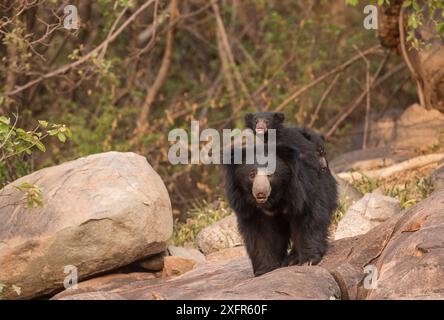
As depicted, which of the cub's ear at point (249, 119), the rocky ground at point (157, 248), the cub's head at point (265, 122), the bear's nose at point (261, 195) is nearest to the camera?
the rocky ground at point (157, 248)

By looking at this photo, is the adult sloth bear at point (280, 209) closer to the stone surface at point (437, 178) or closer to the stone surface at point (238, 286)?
the stone surface at point (238, 286)

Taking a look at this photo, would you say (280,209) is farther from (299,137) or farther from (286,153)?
(299,137)

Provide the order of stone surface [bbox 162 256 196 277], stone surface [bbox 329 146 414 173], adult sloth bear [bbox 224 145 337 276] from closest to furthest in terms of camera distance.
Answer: adult sloth bear [bbox 224 145 337 276], stone surface [bbox 162 256 196 277], stone surface [bbox 329 146 414 173]

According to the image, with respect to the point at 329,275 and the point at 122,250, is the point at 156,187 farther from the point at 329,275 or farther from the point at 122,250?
the point at 329,275

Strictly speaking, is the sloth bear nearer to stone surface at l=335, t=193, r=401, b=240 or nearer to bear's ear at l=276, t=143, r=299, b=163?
bear's ear at l=276, t=143, r=299, b=163

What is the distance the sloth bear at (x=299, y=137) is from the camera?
22.0 ft

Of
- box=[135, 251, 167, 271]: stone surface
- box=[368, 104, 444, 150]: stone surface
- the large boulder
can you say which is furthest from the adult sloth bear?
box=[368, 104, 444, 150]: stone surface

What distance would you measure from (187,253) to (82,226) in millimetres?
1667

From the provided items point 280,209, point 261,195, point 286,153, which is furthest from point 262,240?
point 286,153

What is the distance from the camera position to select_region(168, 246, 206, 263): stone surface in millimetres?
8336

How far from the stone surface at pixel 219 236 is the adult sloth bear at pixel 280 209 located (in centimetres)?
222

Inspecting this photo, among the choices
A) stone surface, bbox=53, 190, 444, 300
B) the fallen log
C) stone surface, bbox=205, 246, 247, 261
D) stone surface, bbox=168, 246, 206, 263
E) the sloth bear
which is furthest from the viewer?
the fallen log

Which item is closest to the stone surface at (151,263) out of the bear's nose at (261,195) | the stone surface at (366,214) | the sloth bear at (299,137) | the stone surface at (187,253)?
the stone surface at (187,253)

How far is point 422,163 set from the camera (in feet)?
34.4
